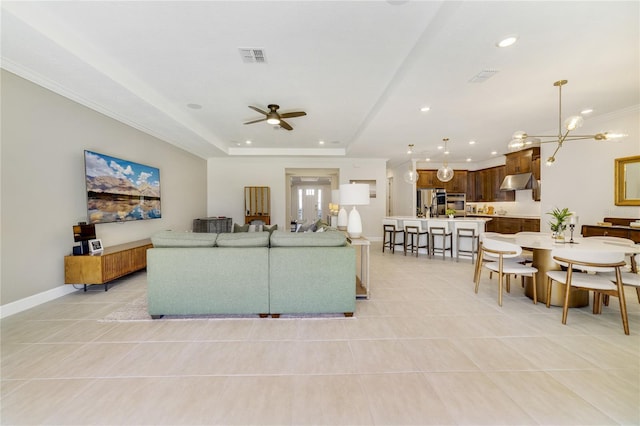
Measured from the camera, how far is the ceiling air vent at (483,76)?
290 centimetres

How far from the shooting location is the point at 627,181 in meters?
4.19

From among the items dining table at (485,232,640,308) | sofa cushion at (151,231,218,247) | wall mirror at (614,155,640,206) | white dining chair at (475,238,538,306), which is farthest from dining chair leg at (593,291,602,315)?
sofa cushion at (151,231,218,247)

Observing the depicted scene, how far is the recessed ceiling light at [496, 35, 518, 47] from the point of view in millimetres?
2301

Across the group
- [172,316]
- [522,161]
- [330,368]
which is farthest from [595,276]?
[522,161]

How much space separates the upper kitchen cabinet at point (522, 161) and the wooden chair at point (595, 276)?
Answer: 498cm

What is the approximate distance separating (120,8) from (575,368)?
466 centimetres

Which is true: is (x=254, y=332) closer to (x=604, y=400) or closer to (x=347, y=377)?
(x=347, y=377)

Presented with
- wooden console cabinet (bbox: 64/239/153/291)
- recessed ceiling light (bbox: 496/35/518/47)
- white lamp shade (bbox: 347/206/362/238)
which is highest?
recessed ceiling light (bbox: 496/35/518/47)

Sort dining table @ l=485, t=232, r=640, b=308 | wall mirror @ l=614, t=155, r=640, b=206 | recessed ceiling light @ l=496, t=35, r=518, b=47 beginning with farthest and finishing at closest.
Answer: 1. wall mirror @ l=614, t=155, r=640, b=206
2. dining table @ l=485, t=232, r=640, b=308
3. recessed ceiling light @ l=496, t=35, r=518, b=47

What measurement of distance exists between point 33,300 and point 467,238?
7.26 meters

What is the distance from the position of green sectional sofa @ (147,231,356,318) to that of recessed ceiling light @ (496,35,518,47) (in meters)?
2.41

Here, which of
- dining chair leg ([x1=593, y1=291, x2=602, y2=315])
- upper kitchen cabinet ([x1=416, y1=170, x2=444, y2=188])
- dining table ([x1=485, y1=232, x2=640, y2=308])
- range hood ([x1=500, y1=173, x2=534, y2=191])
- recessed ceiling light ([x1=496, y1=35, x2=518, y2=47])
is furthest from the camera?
upper kitchen cabinet ([x1=416, y1=170, x2=444, y2=188])

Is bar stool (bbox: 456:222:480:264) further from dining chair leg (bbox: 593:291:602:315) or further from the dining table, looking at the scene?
dining chair leg (bbox: 593:291:602:315)

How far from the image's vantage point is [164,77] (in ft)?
11.2
